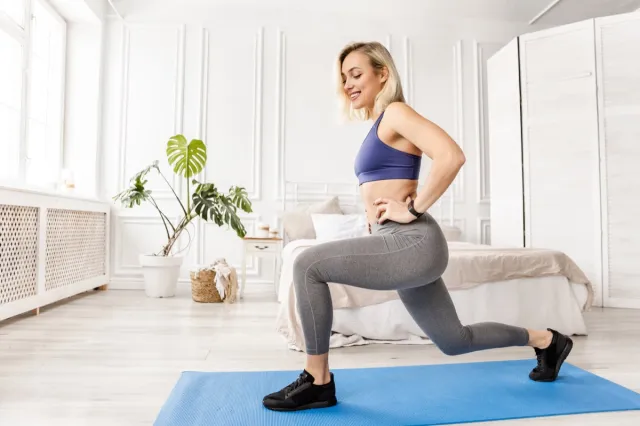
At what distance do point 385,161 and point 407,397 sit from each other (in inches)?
Answer: 34.7

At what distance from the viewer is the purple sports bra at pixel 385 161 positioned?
→ 4.68 feet

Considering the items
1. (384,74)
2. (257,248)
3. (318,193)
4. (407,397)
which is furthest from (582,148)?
(407,397)

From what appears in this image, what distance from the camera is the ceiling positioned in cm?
502

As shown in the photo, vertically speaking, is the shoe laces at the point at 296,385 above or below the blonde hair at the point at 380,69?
below

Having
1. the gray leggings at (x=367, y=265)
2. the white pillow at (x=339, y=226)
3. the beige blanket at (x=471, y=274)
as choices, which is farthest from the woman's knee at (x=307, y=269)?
the white pillow at (x=339, y=226)

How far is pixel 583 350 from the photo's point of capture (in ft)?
7.92

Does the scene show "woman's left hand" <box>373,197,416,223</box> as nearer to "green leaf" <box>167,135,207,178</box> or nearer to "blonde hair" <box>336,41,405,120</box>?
"blonde hair" <box>336,41,405,120</box>

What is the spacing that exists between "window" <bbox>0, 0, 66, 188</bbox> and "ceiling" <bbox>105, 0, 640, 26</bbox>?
842 millimetres

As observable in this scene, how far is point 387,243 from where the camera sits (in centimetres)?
139

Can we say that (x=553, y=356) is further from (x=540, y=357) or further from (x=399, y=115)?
(x=399, y=115)

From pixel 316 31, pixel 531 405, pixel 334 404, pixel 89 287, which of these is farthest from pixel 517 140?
pixel 89 287

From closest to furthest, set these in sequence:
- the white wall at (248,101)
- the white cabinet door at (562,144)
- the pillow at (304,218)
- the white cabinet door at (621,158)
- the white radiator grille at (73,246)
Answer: the white radiator grille at (73,246), the white cabinet door at (621,158), the white cabinet door at (562,144), the pillow at (304,218), the white wall at (248,101)

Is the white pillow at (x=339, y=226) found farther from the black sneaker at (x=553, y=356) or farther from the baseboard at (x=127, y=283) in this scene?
the black sneaker at (x=553, y=356)

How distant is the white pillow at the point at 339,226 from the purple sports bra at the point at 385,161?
266cm
